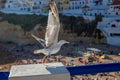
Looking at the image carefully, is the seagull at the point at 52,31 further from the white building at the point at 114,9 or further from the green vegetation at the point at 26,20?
A: the white building at the point at 114,9

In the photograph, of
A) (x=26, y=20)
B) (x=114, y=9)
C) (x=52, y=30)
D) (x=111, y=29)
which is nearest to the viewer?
(x=52, y=30)

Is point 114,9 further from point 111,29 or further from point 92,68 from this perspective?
point 92,68

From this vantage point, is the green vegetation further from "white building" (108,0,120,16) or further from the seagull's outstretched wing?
the seagull's outstretched wing

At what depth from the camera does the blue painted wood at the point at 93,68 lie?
3.73 metres

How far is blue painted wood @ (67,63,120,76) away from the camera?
373 centimetres

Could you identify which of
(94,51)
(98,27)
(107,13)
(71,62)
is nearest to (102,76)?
(71,62)

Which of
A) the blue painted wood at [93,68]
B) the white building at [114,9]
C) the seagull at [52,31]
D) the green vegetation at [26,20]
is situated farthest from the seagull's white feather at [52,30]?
the white building at [114,9]

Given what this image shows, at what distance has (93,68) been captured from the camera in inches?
149

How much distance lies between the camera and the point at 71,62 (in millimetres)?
19062

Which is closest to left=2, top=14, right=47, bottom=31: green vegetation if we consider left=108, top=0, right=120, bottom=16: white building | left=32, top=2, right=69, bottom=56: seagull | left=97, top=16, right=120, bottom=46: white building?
left=97, top=16, right=120, bottom=46: white building

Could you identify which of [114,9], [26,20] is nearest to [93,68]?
[114,9]

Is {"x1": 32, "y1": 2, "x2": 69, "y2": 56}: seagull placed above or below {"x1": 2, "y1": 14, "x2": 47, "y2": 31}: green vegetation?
above

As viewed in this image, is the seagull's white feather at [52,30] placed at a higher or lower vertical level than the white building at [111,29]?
higher

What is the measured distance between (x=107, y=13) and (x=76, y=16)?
2.99m
